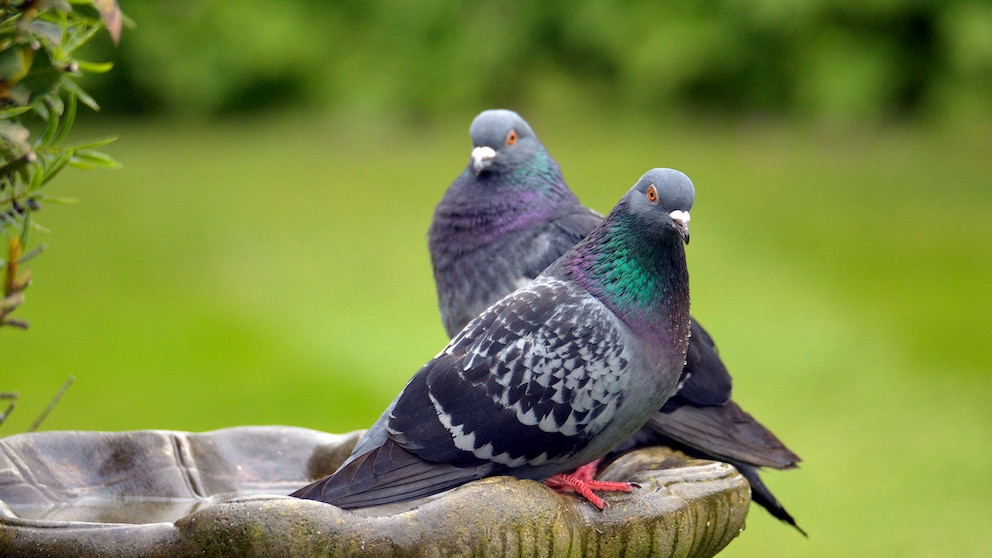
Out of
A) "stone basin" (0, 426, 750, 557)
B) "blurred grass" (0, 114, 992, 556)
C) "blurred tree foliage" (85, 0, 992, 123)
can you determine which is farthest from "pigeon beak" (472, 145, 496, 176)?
"blurred tree foliage" (85, 0, 992, 123)

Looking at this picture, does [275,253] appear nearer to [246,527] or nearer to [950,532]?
[950,532]

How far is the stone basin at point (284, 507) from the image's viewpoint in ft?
6.16

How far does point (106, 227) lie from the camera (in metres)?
8.45

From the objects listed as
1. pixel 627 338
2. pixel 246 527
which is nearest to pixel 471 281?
pixel 627 338

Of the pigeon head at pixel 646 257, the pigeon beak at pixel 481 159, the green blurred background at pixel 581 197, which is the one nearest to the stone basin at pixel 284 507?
the pigeon head at pixel 646 257

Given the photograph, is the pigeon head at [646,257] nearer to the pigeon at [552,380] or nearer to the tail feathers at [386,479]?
the pigeon at [552,380]

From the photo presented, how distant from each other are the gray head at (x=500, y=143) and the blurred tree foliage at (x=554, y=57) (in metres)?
5.97

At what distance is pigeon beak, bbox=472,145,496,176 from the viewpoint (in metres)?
3.24

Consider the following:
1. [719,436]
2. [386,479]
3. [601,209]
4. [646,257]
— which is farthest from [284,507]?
[601,209]

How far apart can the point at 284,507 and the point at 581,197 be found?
625 cm

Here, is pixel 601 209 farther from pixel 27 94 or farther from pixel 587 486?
pixel 27 94

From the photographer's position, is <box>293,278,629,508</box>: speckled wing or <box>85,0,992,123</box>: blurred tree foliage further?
<box>85,0,992,123</box>: blurred tree foliage

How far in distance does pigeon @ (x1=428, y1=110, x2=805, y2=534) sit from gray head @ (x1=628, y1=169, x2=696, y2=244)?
620mm

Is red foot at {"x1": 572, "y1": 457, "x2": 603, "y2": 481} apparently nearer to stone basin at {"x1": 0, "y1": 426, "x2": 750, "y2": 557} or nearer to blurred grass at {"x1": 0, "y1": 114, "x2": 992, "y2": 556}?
stone basin at {"x1": 0, "y1": 426, "x2": 750, "y2": 557}
